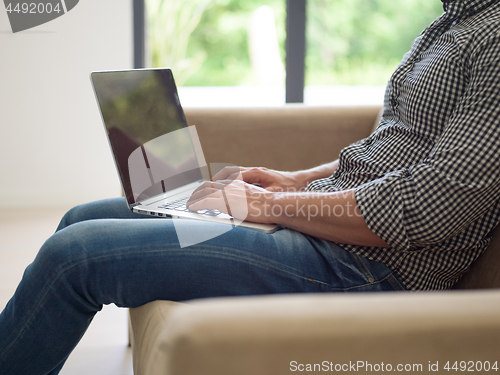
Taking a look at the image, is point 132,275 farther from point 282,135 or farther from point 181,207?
point 282,135

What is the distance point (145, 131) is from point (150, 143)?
3 cm

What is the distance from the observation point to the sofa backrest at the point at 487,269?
29.9 inches

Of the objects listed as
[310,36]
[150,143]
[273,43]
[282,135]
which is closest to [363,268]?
[150,143]

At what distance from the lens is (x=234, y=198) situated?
2.67 ft

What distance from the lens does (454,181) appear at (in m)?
0.66

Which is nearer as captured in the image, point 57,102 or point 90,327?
point 90,327

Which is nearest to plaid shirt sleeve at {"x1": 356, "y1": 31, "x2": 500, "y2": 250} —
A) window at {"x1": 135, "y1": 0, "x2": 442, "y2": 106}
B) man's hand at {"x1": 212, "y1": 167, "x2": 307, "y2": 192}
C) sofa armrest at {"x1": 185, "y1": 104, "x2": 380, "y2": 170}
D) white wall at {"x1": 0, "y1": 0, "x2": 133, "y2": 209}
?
man's hand at {"x1": 212, "y1": 167, "x2": 307, "y2": 192}

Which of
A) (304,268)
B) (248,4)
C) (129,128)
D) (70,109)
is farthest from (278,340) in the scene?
(248,4)

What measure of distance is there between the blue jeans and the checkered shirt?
11cm

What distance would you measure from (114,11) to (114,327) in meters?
1.73

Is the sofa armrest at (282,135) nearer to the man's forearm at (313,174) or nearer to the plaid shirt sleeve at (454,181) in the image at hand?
the man's forearm at (313,174)

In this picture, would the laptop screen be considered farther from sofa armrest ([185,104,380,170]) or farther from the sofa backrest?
the sofa backrest

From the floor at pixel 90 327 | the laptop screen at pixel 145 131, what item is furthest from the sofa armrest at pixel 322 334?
the floor at pixel 90 327

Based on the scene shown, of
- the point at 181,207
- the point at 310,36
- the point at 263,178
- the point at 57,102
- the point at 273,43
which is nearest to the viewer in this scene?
the point at 181,207
